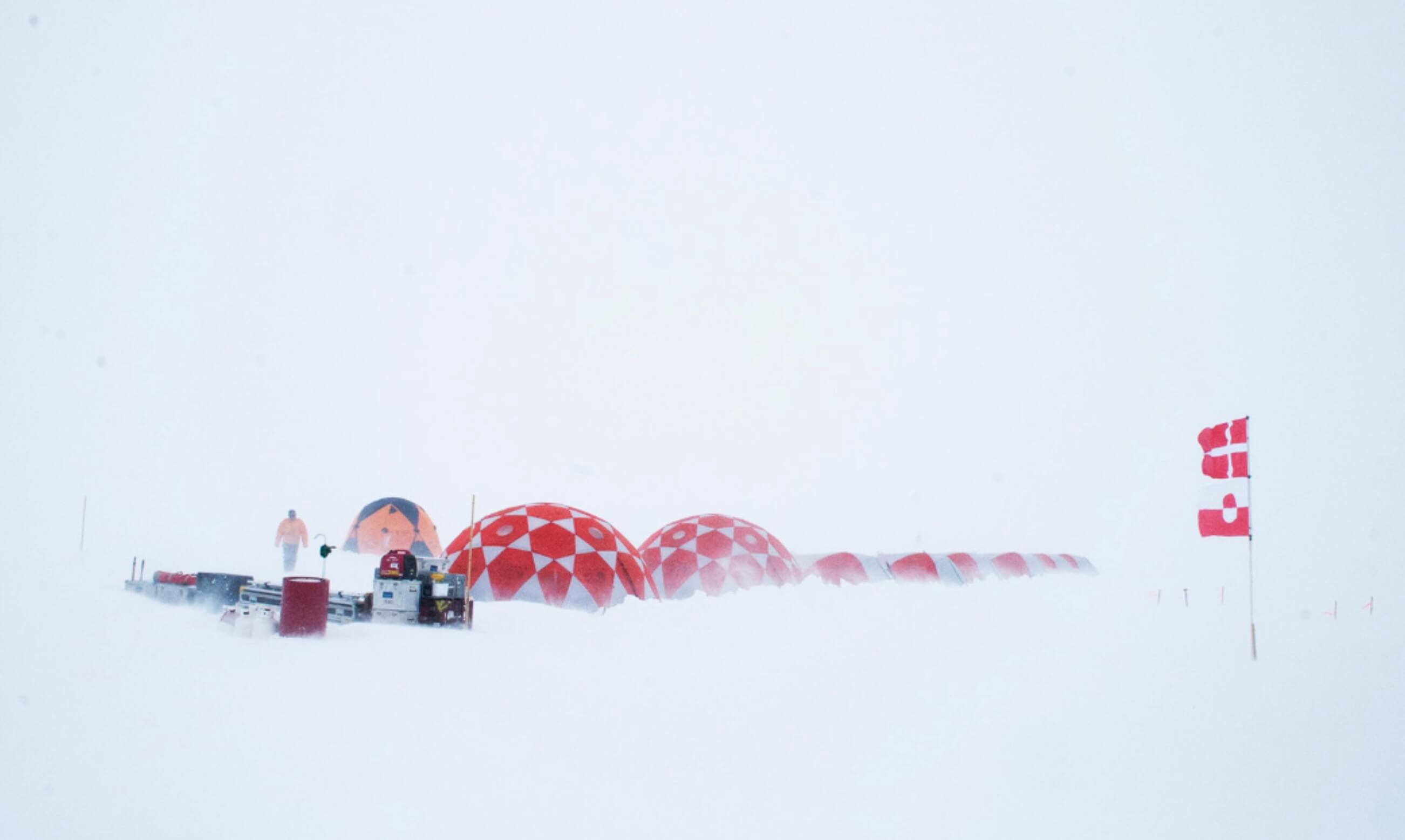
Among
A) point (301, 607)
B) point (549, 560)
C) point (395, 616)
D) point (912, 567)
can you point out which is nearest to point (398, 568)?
point (395, 616)

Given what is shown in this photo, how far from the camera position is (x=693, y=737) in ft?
20.3

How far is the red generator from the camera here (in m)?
11.0

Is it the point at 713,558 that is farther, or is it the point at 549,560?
the point at 713,558

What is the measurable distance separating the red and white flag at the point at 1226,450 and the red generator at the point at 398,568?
34.5 ft

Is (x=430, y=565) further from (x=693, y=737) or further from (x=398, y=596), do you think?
(x=693, y=737)

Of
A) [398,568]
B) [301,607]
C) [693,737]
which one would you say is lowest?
[693,737]

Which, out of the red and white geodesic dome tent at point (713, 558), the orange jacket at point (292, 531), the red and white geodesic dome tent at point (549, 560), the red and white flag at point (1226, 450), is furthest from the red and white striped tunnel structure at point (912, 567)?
the orange jacket at point (292, 531)

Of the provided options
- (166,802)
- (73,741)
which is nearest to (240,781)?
(166,802)

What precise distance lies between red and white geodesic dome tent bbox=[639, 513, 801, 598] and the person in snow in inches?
284

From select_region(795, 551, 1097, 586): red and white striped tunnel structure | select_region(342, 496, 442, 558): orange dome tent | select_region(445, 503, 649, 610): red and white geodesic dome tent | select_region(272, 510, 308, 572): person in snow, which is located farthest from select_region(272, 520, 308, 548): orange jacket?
select_region(795, 551, 1097, 586): red and white striped tunnel structure

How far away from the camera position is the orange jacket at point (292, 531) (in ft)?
55.0

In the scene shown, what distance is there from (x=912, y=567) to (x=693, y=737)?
1425cm

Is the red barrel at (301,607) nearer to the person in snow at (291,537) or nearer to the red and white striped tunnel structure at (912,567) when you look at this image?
the person in snow at (291,537)

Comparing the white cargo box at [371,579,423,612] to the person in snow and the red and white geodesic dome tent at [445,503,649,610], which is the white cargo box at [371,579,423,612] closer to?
the red and white geodesic dome tent at [445,503,649,610]
